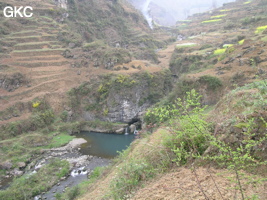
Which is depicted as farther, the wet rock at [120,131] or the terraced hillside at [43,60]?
the terraced hillside at [43,60]

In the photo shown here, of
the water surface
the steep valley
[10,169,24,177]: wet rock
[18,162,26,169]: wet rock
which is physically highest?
the steep valley

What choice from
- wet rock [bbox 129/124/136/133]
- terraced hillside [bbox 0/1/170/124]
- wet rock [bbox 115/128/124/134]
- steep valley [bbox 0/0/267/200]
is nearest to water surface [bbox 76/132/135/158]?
wet rock [bbox 115/128/124/134]

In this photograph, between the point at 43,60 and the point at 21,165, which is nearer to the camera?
the point at 21,165

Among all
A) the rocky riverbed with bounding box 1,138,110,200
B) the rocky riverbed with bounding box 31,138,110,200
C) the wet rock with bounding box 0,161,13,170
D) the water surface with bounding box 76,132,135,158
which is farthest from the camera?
the water surface with bounding box 76,132,135,158

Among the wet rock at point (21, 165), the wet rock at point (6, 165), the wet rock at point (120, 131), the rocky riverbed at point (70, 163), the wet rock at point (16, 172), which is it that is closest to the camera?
the rocky riverbed at point (70, 163)

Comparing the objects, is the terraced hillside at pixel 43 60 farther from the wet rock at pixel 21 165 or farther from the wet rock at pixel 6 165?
the wet rock at pixel 21 165

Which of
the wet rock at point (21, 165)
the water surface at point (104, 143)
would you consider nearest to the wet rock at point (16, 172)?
the wet rock at point (21, 165)

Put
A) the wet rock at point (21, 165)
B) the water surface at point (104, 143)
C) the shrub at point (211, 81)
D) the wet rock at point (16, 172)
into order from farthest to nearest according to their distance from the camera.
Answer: the water surface at point (104, 143), the shrub at point (211, 81), the wet rock at point (21, 165), the wet rock at point (16, 172)

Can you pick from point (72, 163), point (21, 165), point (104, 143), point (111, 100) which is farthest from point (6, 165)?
point (111, 100)

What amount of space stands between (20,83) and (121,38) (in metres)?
→ 28.7

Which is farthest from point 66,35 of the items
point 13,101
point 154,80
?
point 154,80

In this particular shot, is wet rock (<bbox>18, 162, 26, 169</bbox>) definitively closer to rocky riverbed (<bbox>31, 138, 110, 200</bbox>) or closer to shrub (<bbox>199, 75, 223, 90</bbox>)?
rocky riverbed (<bbox>31, 138, 110, 200</bbox>)

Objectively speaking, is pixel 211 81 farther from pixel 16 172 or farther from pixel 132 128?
pixel 16 172

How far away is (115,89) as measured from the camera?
26438 millimetres
